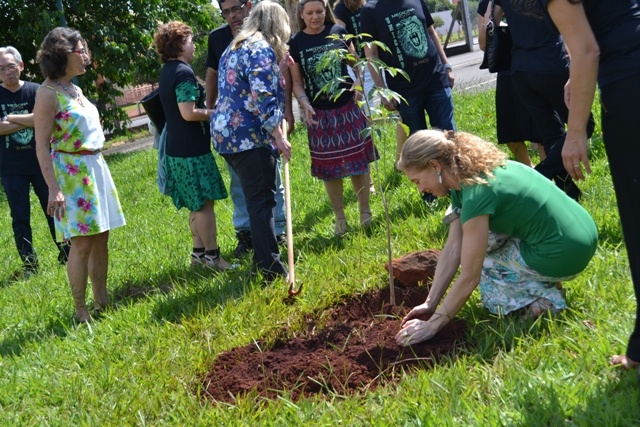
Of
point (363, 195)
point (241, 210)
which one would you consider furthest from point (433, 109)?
point (241, 210)

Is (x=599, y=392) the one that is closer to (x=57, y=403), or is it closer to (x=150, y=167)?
(x=57, y=403)

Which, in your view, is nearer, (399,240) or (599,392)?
(599,392)

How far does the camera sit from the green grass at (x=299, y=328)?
10.1 feet

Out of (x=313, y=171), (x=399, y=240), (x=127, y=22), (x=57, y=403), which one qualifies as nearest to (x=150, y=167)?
(x=127, y=22)

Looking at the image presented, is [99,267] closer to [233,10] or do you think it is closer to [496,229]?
[233,10]

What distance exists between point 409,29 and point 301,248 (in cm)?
186

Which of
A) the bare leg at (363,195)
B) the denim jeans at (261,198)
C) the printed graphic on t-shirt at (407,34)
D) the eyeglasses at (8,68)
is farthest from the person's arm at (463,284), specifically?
the eyeglasses at (8,68)

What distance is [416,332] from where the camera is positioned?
12.3ft

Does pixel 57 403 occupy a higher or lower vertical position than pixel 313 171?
lower

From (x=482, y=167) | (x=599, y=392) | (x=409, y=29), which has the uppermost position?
(x=409, y=29)

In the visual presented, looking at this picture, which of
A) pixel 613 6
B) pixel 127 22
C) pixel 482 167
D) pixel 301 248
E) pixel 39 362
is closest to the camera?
pixel 613 6

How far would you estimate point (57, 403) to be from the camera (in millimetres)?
4109

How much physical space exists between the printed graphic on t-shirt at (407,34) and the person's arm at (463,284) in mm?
2948

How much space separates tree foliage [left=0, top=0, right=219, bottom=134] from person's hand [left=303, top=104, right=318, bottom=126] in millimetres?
12986
